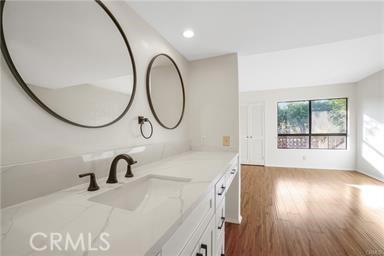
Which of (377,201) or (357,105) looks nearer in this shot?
(377,201)

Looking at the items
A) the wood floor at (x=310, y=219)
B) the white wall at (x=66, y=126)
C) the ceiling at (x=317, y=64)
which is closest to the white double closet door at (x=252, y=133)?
the ceiling at (x=317, y=64)

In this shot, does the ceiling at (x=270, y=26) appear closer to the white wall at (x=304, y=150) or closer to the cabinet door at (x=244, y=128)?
the white wall at (x=304, y=150)

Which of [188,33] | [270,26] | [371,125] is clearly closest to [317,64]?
[270,26]

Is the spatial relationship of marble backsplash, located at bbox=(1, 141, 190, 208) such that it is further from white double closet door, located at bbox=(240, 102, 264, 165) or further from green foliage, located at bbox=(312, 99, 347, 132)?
green foliage, located at bbox=(312, 99, 347, 132)

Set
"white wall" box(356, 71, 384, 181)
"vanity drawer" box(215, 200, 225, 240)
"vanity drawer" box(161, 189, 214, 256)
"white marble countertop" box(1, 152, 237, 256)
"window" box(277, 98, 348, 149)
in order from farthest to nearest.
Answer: "window" box(277, 98, 348, 149), "white wall" box(356, 71, 384, 181), "vanity drawer" box(215, 200, 225, 240), "vanity drawer" box(161, 189, 214, 256), "white marble countertop" box(1, 152, 237, 256)

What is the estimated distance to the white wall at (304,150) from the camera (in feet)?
13.6

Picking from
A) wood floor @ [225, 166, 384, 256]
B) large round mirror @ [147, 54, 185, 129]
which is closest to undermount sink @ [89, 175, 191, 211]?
large round mirror @ [147, 54, 185, 129]

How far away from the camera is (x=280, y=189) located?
3.05 meters

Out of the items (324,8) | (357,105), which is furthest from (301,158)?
(324,8)

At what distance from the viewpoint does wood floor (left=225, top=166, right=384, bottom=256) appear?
5.19ft

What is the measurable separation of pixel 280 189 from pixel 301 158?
83.5 inches

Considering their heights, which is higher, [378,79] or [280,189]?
[378,79]

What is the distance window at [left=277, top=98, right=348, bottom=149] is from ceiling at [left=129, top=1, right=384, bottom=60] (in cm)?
334

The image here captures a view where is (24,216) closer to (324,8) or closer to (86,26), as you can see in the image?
(86,26)
